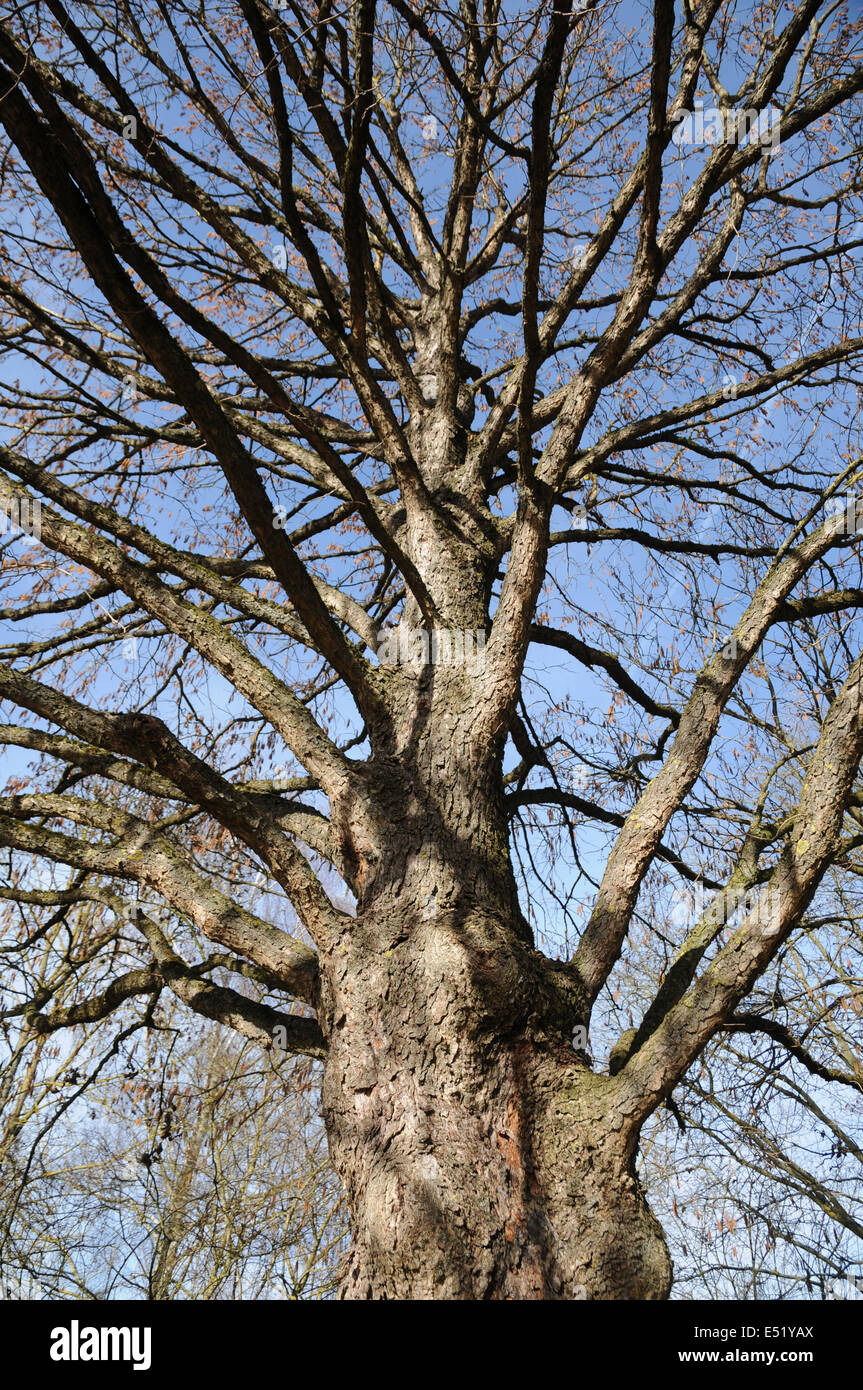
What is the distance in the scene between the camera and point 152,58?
3633mm

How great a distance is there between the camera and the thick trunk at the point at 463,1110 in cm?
211

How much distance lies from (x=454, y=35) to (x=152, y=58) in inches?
56.9

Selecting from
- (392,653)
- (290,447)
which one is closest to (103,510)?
(392,653)

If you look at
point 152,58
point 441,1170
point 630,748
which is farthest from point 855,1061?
point 152,58

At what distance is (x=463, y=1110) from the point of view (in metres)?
2.33

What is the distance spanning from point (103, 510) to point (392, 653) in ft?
4.32

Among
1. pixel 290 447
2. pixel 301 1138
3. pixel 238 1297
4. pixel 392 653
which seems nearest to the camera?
pixel 392 653

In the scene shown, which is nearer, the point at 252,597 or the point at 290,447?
the point at 252,597

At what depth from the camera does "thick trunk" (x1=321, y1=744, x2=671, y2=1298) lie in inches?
82.9

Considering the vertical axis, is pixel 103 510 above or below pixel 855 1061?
above

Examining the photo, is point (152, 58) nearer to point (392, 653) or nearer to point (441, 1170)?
point (392, 653)
